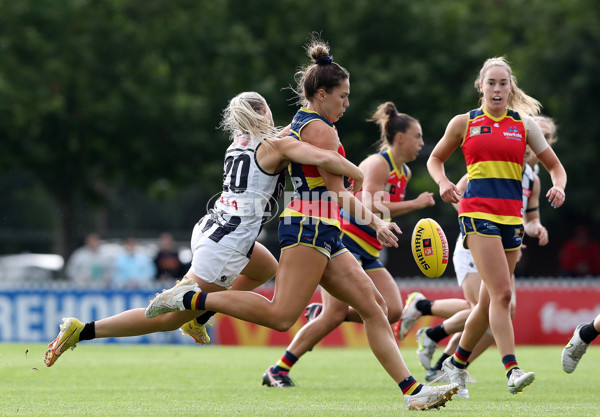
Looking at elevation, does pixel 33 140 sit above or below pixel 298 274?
above

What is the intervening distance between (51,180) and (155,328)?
19.1 m

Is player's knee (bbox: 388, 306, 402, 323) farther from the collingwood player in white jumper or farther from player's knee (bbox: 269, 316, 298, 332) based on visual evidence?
player's knee (bbox: 269, 316, 298, 332)

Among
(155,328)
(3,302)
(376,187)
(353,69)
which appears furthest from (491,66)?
(353,69)

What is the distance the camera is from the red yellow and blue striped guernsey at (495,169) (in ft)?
23.9

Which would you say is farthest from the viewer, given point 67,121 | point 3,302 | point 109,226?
point 109,226

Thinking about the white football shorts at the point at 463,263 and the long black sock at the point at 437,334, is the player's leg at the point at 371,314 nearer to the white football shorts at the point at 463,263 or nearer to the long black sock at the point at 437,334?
the white football shorts at the point at 463,263

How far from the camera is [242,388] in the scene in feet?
27.3

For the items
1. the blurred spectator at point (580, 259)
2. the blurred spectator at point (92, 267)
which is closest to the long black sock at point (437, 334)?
the blurred spectator at point (92, 267)

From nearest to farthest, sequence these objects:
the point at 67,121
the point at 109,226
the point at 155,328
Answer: the point at 155,328, the point at 67,121, the point at 109,226

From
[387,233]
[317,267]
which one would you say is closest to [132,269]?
[317,267]

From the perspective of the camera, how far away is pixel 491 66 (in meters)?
7.45

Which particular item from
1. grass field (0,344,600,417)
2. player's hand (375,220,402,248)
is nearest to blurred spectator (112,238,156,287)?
grass field (0,344,600,417)

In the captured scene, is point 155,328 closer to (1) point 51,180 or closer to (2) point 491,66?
(2) point 491,66

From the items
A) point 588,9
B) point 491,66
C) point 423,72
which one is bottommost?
point 491,66
